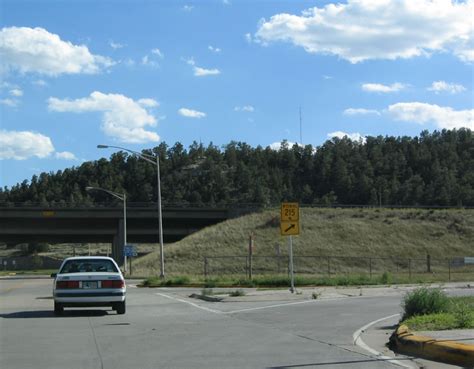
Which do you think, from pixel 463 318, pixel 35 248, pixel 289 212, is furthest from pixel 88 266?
pixel 35 248

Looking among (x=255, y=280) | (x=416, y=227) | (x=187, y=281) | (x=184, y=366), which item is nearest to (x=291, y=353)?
(x=184, y=366)

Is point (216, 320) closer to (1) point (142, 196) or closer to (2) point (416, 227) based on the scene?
(2) point (416, 227)

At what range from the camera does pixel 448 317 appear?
13.4 meters

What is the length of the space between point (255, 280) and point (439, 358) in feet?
84.9

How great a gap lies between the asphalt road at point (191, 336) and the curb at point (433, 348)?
2.40 feet

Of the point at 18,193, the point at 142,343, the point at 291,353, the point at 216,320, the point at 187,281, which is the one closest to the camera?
the point at 291,353

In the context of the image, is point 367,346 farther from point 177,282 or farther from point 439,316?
point 177,282

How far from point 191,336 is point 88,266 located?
6039 millimetres

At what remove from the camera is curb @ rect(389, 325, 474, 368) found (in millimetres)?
9484

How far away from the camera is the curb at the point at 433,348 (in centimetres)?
948

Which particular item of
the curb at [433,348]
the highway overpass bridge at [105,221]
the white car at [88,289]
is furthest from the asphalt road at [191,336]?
the highway overpass bridge at [105,221]

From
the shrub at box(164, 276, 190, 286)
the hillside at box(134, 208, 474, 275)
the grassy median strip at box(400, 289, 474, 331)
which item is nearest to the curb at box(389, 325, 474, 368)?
the grassy median strip at box(400, 289, 474, 331)

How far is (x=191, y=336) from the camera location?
43.2 ft

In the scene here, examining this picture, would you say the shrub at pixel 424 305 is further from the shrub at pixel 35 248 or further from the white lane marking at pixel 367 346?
the shrub at pixel 35 248
